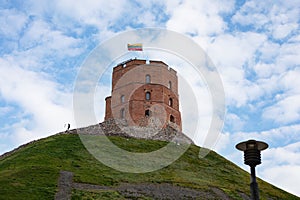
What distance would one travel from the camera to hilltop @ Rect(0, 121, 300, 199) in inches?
1474

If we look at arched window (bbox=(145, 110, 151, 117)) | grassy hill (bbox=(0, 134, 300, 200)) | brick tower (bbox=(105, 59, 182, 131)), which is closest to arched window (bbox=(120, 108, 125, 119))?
brick tower (bbox=(105, 59, 182, 131))

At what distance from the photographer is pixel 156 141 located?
65250 mm

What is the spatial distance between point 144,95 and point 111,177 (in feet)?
Result: 100

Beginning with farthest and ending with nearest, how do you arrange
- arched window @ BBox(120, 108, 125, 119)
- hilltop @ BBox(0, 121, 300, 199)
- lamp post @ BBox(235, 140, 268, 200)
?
1. arched window @ BBox(120, 108, 125, 119)
2. hilltop @ BBox(0, 121, 300, 199)
3. lamp post @ BBox(235, 140, 268, 200)

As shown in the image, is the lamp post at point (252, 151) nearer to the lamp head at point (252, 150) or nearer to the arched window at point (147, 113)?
the lamp head at point (252, 150)

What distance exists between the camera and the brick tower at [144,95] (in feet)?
235

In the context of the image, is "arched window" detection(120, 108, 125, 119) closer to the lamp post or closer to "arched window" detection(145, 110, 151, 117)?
"arched window" detection(145, 110, 151, 117)

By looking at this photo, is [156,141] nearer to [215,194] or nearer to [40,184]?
[215,194]

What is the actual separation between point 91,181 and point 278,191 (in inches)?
1038

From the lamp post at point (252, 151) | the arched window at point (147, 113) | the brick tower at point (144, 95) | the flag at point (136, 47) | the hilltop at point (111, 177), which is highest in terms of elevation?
the flag at point (136, 47)

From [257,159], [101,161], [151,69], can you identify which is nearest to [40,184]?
[101,161]

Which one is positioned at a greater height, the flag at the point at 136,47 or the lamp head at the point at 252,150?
the flag at the point at 136,47

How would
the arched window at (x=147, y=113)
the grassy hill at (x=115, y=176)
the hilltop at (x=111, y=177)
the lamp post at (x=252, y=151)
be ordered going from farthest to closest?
the arched window at (x=147, y=113) → the hilltop at (x=111, y=177) → the grassy hill at (x=115, y=176) → the lamp post at (x=252, y=151)

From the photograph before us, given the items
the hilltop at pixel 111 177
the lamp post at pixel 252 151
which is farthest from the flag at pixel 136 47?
the lamp post at pixel 252 151
